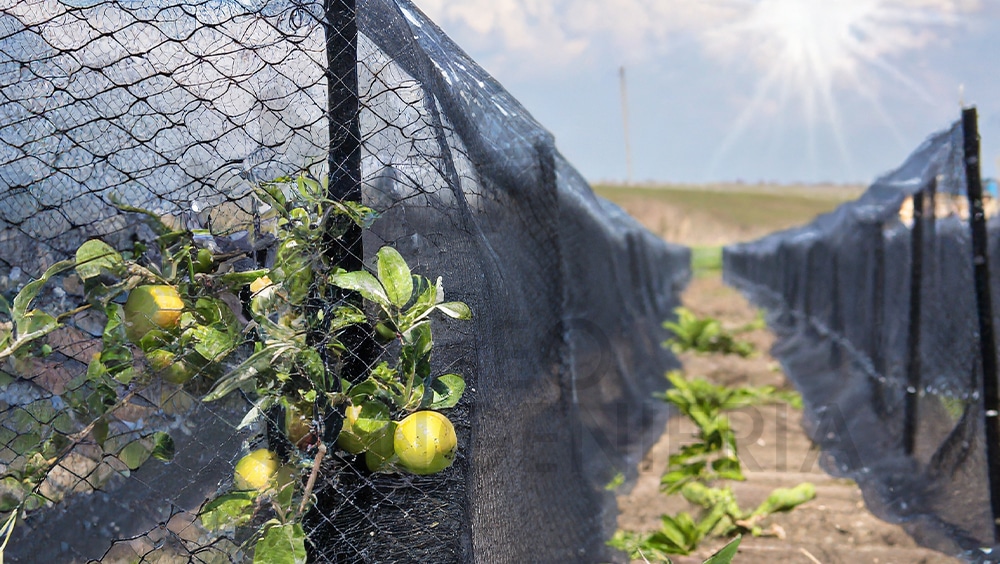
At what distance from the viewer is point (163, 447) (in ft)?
5.12

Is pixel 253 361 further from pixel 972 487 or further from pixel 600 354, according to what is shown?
pixel 600 354

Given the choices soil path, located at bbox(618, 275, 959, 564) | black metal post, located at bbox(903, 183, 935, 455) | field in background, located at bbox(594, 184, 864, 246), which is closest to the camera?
soil path, located at bbox(618, 275, 959, 564)

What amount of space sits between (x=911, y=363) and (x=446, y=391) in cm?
422

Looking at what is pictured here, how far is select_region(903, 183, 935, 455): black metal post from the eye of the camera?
479 cm

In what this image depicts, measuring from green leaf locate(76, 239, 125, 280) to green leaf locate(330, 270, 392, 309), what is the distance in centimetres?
38

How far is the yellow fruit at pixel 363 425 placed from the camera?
4.99ft

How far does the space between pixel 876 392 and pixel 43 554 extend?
210 inches

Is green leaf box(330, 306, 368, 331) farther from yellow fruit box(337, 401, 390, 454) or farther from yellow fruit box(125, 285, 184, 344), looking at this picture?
yellow fruit box(125, 285, 184, 344)

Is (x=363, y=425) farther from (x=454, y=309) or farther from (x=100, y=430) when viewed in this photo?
(x=100, y=430)

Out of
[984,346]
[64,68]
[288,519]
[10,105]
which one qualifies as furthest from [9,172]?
[984,346]

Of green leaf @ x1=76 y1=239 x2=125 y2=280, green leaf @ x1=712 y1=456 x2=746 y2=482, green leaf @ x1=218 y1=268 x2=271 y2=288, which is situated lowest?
green leaf @ x1=712 y1=456 x2=746 y2=482

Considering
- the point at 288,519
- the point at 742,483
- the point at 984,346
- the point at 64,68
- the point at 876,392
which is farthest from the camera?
the point at 876,392

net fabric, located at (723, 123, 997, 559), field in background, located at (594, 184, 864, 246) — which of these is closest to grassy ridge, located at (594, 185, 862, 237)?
field in background, located at (594, 184, 864, 246)

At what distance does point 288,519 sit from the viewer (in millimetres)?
1517
